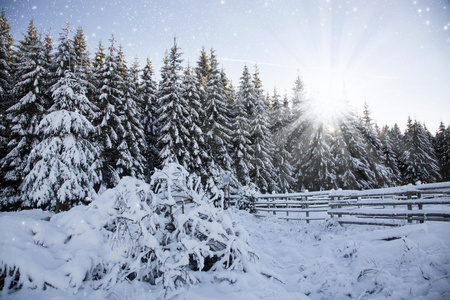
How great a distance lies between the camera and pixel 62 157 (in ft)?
44.8

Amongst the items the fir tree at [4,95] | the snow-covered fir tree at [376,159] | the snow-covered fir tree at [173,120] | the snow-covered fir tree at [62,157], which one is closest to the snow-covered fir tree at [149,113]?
Answer: the snow-covered fir tree at [173,120]

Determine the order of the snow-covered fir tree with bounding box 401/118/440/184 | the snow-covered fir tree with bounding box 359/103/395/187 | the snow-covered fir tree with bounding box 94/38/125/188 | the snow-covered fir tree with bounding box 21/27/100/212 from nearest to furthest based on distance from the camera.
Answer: the snow-covered fir tree with bounding box 21/27/100/212 → the snow-covered fir tree with bounding box 94/38/125/188 → the snow-covered fir tree with bounding box 359/103/395/187 → the snow-covered fir tree with bounding box 401/118/440/184

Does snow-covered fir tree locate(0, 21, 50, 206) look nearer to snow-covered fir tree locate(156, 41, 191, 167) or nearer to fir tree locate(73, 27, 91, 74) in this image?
fir tree locate(73, 27, 91, 74)

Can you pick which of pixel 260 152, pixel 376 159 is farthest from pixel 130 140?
pixel 376 159

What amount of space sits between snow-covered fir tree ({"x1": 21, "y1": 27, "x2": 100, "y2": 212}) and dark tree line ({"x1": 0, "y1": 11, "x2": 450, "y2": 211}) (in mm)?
60

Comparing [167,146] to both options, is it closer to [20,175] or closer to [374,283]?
[20,175]

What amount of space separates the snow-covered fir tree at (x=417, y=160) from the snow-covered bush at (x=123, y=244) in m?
41.2

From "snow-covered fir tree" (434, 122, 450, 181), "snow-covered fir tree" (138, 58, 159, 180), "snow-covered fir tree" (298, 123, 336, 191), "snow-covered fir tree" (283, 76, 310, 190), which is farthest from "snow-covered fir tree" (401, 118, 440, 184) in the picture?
"snow-covered fir tree" (138, 58, 159, 180)

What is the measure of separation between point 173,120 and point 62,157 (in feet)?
26.8

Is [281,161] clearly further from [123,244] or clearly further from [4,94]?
[4,94]

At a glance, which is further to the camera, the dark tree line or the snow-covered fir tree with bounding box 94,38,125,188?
the snow-covered fir tree with bounding box 94,38,125,188

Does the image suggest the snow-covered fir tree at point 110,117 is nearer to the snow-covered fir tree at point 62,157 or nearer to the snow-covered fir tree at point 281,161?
the snow-covered fir tree at point 62,157

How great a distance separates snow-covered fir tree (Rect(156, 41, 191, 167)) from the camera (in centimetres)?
1830

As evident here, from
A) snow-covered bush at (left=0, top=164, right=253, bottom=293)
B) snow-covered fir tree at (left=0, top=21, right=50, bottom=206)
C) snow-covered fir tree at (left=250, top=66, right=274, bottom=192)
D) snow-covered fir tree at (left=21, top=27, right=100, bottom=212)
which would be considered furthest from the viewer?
snow-covered fir tree at (left=250, top=66, right=274, bottom=192)
